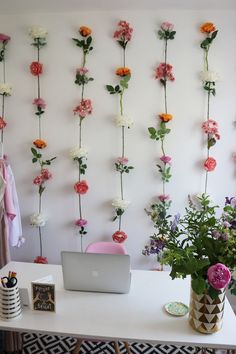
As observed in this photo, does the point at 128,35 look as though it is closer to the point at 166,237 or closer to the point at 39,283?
the point at 166,237

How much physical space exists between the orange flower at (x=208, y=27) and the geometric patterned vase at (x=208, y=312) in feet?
6.67

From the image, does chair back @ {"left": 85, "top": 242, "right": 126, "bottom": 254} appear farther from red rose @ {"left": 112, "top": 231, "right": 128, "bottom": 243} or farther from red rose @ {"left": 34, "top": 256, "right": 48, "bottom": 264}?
red rose @ {"left": 34, "top": 256, "right": 48, "bottom": 264}

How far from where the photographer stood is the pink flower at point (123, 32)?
2527 millimetres

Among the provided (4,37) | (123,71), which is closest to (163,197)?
(123,71)

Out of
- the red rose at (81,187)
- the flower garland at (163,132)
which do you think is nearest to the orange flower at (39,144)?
the red rose at (81,187)

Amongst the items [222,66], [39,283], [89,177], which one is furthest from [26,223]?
[222,66]

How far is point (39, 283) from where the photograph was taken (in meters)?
1.58

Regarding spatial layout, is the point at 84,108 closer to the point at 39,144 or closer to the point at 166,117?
the point at 39,144

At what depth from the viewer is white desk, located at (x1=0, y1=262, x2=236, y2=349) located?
1.42 m

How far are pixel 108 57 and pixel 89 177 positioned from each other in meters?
1.07

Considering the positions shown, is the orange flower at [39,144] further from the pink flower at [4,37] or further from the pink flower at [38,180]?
the pink flower at [4,37]

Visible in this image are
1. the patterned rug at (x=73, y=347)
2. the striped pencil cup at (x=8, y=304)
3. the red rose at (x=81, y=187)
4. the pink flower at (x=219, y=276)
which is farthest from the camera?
the red rose at (x=81, y=187)

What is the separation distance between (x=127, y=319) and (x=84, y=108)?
1765 mm

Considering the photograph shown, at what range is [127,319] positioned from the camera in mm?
1545
